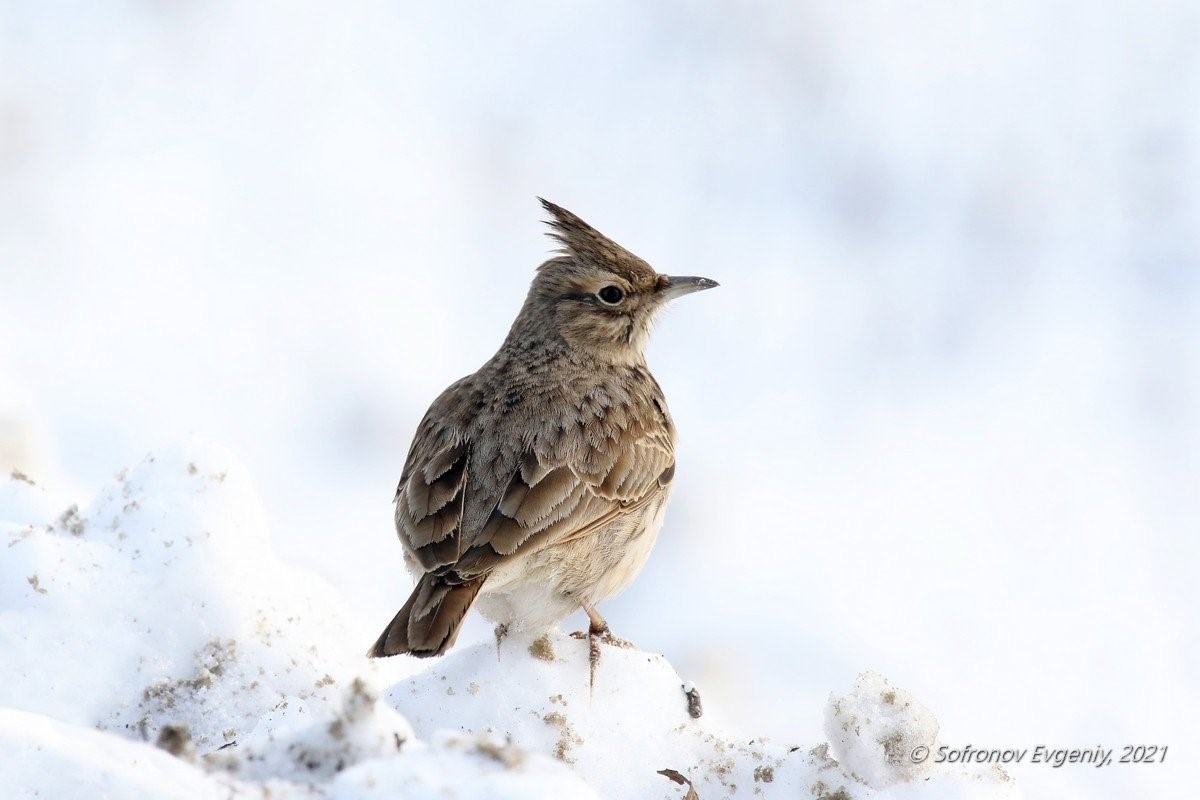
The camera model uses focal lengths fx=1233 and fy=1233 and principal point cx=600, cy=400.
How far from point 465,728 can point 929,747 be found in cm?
116

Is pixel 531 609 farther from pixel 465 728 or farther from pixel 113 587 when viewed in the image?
pixel 113 587

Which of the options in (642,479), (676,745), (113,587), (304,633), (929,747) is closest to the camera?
(929,747)

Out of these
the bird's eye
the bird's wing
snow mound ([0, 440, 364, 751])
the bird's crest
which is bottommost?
snow mound ([0, 440, 364, 751])

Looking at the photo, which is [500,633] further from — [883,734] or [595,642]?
[883,734]

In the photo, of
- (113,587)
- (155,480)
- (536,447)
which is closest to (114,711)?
(113,587)

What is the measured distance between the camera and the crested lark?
12.3 ft

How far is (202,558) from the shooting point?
3.90m

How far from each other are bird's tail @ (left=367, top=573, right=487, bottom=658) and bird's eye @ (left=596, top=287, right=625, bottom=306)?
5.40 ft

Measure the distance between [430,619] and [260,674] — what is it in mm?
593

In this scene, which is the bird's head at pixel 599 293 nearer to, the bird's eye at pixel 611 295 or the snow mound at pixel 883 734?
the bird's eye at pixel 611 295

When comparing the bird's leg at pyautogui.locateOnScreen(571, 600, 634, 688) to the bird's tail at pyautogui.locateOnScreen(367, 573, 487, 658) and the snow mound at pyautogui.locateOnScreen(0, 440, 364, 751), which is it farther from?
the snow mound at pyautogui.locateOnScreen(0, 440, 364, 751)

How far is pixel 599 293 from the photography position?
196 inches

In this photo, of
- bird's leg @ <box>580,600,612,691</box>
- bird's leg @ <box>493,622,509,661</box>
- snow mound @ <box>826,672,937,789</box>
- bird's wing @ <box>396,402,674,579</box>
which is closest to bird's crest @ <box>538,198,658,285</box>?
bird's wing @ <box>396,402,674,579</box>

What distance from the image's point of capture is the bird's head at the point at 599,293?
4980 millimetres
